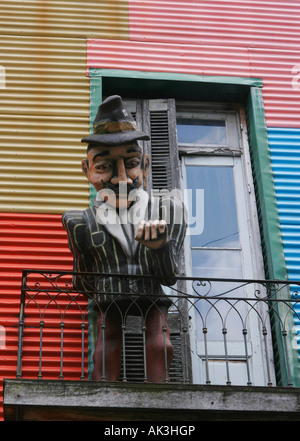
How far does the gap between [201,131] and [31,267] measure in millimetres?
2438

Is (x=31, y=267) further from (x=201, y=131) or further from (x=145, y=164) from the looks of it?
(x=201, y=131)

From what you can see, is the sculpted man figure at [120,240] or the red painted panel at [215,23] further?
the red painted panel at [215,23]

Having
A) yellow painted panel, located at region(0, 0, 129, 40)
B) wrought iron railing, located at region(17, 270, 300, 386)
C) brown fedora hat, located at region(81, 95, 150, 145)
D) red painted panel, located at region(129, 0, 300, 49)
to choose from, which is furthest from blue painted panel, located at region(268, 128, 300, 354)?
yellow painted panel, located at region(0, 0, 129, 40)

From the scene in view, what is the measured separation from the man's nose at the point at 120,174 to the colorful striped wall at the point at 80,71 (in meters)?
0.97

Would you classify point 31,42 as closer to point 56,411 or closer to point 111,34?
point 111,34

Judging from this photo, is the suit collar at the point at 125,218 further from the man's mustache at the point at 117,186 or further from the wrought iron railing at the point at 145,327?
the wrought iron railing at the point at 145,327

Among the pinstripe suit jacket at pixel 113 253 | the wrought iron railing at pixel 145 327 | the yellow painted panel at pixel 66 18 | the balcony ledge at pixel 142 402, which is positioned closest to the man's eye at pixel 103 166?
the pinstripe suit jacket at pixel 113 253

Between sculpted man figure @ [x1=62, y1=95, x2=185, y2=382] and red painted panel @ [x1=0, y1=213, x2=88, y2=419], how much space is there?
0.57 meters

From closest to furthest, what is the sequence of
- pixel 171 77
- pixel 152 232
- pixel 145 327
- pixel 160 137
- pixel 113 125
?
1. pixel 152 232
2. pixel 145 327
3. pixel 113 125
4. pixel 160 137
5. pixel 171 77

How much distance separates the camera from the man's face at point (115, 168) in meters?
7.72

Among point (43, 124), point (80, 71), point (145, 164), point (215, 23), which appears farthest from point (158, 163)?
point (215, 23)

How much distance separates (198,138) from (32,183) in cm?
186

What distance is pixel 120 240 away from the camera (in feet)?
24.5

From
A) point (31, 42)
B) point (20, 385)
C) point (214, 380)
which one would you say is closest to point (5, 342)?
point (20, 385)
